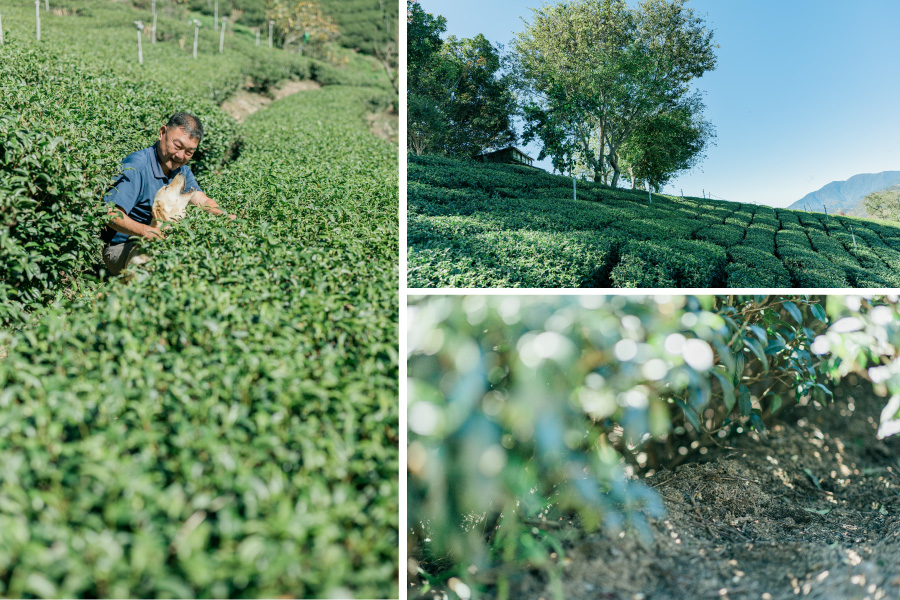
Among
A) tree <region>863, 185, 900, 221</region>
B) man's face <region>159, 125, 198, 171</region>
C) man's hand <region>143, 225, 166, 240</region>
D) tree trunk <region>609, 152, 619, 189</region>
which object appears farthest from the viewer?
tree <region>863, 185, 900, 221</region>

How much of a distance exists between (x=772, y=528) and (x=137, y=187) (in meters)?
3.86

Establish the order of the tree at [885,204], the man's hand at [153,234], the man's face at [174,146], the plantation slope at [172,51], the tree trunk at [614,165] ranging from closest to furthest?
the man's hand at [153,234]
the man's face at [174,146]
the tree trunk at [614,165]
the tree at [885,204]
the plantation slope at [172,51]

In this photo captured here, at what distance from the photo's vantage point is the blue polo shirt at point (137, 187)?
9.79ft

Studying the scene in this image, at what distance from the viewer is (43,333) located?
75.0 inches

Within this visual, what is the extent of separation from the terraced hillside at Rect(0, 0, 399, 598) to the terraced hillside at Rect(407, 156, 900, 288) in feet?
1.60

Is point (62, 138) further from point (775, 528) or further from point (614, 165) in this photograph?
point (775, 528)

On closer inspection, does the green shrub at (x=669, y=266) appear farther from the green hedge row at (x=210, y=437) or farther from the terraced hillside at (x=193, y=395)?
the green hedge row at (x=210, y=437)

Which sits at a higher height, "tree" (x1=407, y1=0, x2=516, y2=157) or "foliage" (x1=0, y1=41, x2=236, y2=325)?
"tree" (x1=407, y1=0, x2=516, y2=157)

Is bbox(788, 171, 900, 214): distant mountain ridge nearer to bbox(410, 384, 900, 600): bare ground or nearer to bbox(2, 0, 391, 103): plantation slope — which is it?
bbox(410, 384, 900, 600): bare ground

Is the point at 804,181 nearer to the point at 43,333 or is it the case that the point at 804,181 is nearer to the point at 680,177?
the point at 680,177

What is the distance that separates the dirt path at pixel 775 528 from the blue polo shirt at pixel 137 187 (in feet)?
9.61

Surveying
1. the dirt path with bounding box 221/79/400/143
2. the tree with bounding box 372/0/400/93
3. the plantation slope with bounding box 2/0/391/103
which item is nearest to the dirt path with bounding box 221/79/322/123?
the dirt path with bounding box 221/79/400/143

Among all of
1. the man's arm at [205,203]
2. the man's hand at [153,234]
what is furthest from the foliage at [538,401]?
the man's arm at [205,203]

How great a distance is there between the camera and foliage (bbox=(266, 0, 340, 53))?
17547mm
